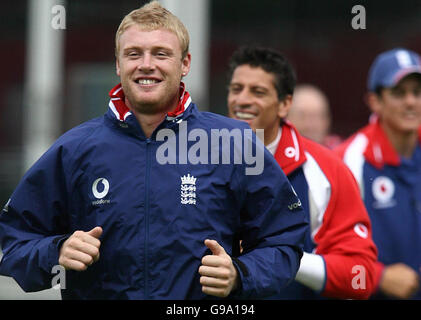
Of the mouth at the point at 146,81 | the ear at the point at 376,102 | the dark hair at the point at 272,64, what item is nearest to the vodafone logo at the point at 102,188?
the mouth at the point at 146,81

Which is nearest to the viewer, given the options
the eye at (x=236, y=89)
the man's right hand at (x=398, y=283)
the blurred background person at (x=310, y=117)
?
the eye at (x=236, y=89)

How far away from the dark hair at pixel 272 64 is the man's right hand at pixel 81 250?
150cm

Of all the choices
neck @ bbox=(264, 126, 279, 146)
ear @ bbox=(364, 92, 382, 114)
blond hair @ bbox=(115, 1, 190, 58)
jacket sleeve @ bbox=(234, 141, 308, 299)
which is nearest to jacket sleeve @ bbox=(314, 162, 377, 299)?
neck @ bbox=(264, 126, 279, 146)

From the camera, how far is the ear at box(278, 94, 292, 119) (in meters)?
3.64

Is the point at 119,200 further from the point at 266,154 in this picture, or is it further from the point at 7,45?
the point at 7,45

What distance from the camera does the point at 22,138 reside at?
880cm

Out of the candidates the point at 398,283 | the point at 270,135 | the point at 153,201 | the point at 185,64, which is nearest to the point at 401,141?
the point at 398,283

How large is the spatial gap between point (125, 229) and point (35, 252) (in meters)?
0.29

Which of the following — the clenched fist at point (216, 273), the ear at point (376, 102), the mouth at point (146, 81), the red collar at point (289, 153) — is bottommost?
the clenched fist at point (216, 273)

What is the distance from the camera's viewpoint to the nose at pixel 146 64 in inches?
103

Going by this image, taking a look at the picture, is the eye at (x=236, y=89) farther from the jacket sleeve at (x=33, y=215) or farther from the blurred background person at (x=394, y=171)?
the jacket sleeve at (x=33, y=215)

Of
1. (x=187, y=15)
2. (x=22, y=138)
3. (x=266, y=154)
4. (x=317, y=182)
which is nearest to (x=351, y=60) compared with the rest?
(x=187, y=15)

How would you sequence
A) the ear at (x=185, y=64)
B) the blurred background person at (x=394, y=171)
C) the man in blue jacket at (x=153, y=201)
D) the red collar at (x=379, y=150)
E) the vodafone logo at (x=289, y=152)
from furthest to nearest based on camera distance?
the red collar at (x=379, y=150), the blurred background person at (x=394, y=171), the vodafone logo at (x=289, y=152), the ear at (x=185, y=64), the man in blue jacket at (x=153, y=201)

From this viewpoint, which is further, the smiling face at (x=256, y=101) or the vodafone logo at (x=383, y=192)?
the vodafone logo at (x=383, y=192)
